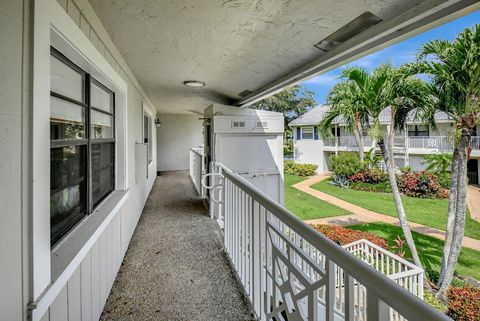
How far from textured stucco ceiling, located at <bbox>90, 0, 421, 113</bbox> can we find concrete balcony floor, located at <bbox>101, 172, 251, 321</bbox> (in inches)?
94.0

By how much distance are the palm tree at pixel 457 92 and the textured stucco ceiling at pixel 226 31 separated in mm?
3698

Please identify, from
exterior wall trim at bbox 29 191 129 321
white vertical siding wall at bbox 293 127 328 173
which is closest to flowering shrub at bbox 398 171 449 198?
white vertical siding wall at bbox 293 127 328 173

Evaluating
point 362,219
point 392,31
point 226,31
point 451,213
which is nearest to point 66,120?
point 226,31

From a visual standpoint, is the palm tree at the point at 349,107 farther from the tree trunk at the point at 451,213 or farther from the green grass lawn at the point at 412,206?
the green grass lawn at the point at 412,206

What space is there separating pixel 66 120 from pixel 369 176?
14344mm

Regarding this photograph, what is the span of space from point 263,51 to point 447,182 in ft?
40.3

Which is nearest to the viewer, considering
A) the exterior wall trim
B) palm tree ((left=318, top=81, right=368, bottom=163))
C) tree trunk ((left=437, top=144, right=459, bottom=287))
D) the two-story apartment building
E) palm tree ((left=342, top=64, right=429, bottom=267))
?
the exterior wall trim

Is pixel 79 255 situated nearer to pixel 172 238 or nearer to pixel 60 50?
pixel 60 50

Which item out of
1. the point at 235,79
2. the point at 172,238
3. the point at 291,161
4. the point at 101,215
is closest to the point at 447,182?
the point at 291,161

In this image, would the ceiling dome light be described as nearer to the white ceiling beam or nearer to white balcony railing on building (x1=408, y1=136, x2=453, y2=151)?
the white ceiling beam

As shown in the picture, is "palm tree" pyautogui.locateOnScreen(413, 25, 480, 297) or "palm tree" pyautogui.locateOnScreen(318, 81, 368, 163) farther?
"palm tree" pyautogui.locateOnScreen(318, 81, 368, 163)

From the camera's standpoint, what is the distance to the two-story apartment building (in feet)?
23.7

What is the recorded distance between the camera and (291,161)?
17.5 m

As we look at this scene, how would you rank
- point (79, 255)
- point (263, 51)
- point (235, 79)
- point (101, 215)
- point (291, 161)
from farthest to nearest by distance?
point (291, 161) → point (235, 79) → point (263, 51) → point (101, 215) → point (79, 255)
